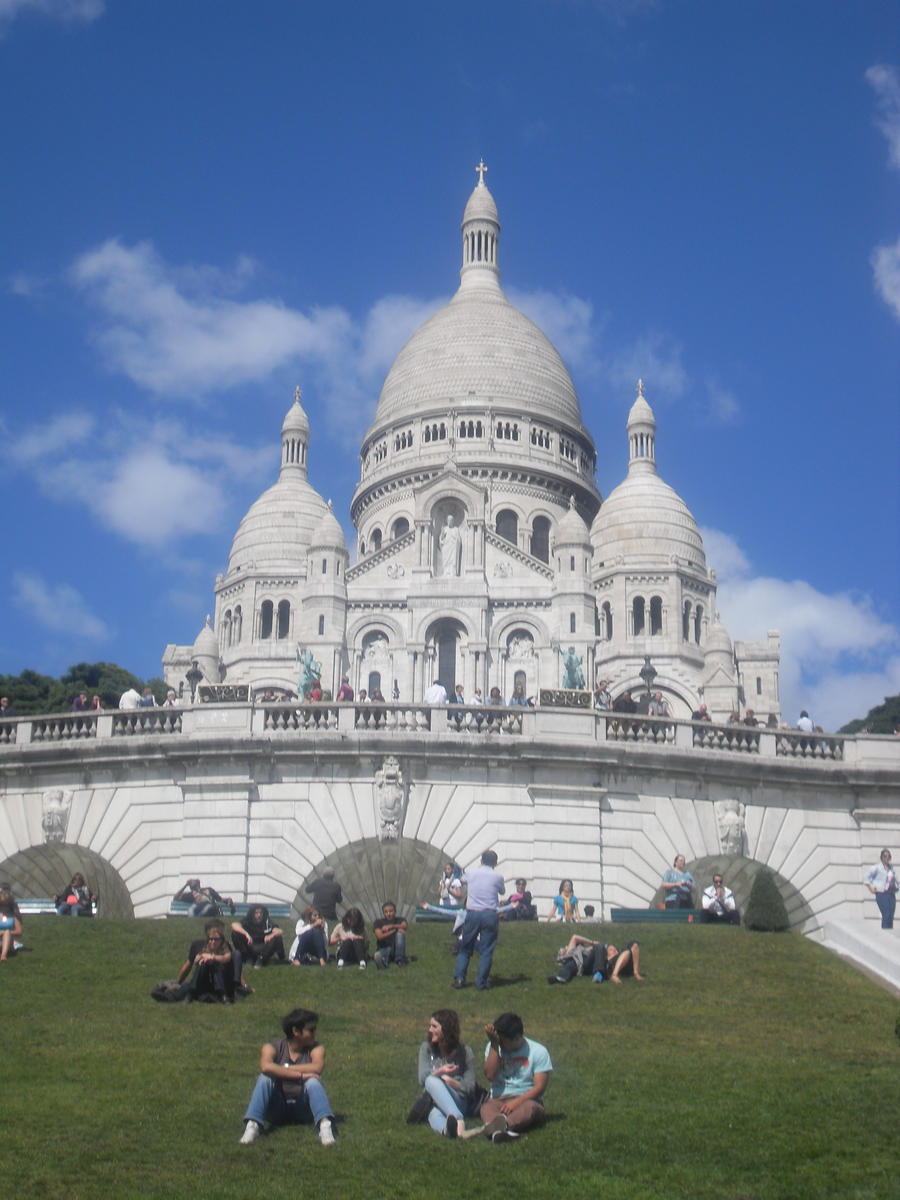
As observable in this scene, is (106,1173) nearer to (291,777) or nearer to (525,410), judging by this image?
(291,777)

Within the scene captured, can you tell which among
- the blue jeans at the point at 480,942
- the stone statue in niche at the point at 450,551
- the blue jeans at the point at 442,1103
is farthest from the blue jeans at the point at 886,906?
the stone statue in niche at the point at 450,551

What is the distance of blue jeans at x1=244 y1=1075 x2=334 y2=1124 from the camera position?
11867 mm

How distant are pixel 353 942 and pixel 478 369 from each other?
9139 cm

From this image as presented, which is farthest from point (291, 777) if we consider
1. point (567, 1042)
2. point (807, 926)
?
point (567, 1042)

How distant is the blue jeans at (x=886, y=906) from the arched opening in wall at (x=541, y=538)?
75.6 metres

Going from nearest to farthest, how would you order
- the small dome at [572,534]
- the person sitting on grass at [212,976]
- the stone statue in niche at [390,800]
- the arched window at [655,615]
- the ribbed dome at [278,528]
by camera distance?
the person sitting on grass at [212,976] < the stone statue in niche at [390,800] < the small dome at [572,534] < the arched window at [655,615] < the ribbed dome at [278,528]

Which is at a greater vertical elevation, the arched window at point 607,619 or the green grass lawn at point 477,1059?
the arched window at point 607,619

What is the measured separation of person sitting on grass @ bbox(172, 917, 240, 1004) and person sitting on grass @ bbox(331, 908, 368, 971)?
200 cm

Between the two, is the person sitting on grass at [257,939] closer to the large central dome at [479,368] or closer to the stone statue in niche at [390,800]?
the stone statue in niche at [390,800]

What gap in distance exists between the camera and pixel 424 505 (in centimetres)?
8906

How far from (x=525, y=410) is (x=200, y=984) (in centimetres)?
9057

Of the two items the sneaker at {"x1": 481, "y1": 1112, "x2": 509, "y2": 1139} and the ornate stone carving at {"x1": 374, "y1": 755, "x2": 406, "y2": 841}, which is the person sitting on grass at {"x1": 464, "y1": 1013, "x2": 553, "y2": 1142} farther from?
the ornate stone carving at {"x1": 374, "y1": 755, "x2": 406, "y2": 841}

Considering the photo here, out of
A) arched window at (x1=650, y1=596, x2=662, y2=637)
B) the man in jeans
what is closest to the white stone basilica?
arched window at (x1=650, y1=596, x2=662, y2=637)

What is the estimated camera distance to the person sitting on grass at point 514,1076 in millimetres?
12109
